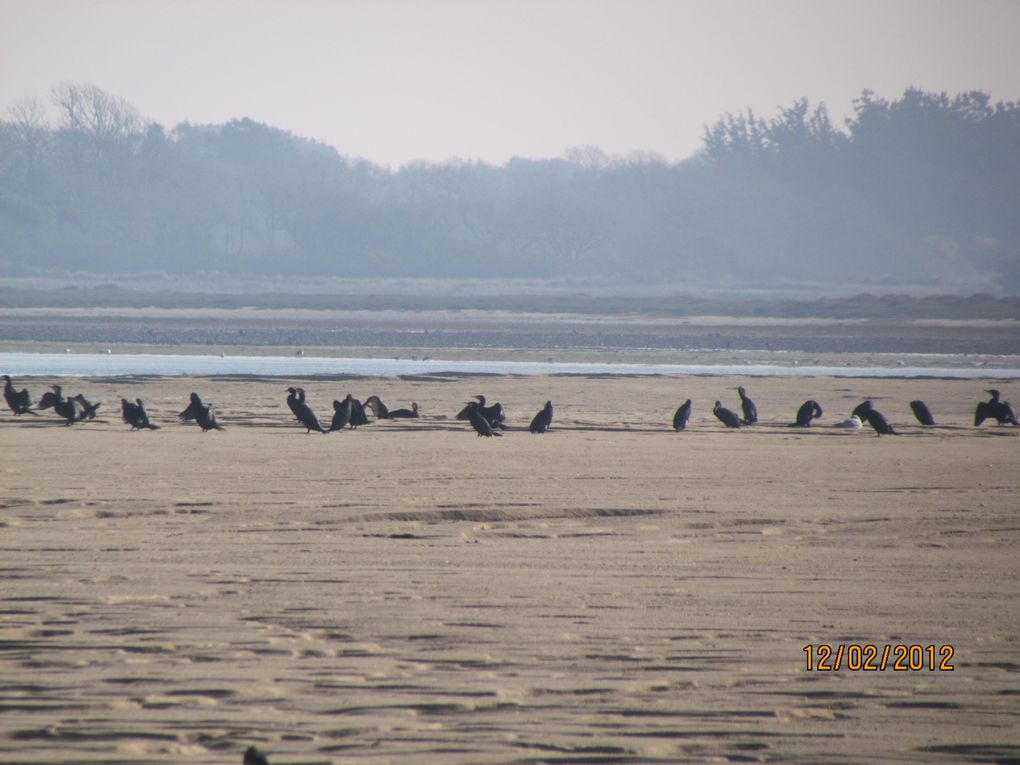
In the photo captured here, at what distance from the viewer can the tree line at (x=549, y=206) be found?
3159 inches

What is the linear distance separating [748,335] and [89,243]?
5347 centimetres

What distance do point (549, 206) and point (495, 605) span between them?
3136 inches

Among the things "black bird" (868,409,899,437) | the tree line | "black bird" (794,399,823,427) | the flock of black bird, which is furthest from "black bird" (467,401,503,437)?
the tree line

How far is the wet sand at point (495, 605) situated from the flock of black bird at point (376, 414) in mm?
1984

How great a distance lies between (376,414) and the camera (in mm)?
16484

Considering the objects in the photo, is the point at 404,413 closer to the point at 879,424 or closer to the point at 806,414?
the point at 806,414

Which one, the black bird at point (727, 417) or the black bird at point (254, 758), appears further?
the black bird at point (727, 417)

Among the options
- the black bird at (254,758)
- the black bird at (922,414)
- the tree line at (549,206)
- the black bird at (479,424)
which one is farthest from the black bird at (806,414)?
the tree line at (549,206)

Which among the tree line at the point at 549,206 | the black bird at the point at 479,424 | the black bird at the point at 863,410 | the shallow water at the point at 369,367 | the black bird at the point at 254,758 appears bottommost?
the black bird at the point at 254,758

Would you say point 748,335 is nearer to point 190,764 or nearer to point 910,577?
point 910,577

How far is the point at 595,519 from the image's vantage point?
29.2ft

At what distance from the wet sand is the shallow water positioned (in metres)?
13.1

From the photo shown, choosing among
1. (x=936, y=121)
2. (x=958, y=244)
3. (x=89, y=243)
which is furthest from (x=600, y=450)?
(x=936, y=121)

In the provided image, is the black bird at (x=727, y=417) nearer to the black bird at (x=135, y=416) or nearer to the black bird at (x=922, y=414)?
the black bird at (x=922, y=414)
